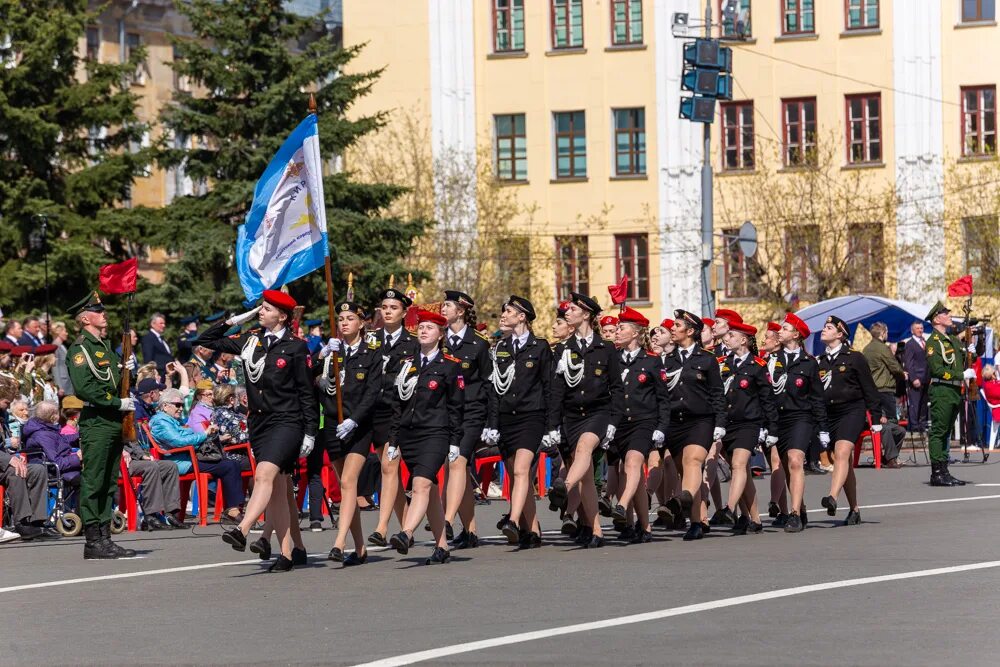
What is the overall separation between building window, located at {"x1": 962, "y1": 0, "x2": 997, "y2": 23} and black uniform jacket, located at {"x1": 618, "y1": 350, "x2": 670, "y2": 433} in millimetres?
39818

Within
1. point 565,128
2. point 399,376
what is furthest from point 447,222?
point 399,376

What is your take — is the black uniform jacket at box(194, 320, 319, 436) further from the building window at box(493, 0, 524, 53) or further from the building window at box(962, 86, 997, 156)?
the building window at box(493, 0, 524, 53)

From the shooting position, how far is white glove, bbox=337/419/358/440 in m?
15.0

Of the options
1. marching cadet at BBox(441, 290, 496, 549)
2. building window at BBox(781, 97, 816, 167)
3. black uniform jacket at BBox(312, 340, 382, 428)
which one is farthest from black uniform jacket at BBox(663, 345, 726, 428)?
building window at BBox(781, 97, 816, 167)

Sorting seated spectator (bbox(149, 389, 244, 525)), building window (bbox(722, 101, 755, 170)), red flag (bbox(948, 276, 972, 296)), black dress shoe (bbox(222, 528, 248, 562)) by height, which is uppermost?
building window (bbox(722, 101, 755, 170))

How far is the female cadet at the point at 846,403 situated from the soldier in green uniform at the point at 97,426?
6281mm

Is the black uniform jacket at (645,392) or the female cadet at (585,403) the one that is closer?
the female cadet at (585,403)

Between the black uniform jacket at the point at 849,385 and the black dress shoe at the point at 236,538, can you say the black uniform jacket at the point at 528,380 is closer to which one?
the black dress shoe at the point at 236,538

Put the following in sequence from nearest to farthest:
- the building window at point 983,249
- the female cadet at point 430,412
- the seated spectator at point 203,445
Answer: the female cadet at point 430,412 → the seated spectator at point 203,445 → the building window at point 983,249

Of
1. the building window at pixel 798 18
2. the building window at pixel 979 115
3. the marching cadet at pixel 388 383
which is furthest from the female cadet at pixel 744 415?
the building window at pixel 798 18

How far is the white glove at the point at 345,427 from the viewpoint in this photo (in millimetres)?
14953

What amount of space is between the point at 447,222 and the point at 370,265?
14900 mm

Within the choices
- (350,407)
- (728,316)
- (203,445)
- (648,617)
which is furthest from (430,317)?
A: (203,445)

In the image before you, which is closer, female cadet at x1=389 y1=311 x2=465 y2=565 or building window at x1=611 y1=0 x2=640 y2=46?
female cadet at x1=389 y1=311 x2=465 y2=565
